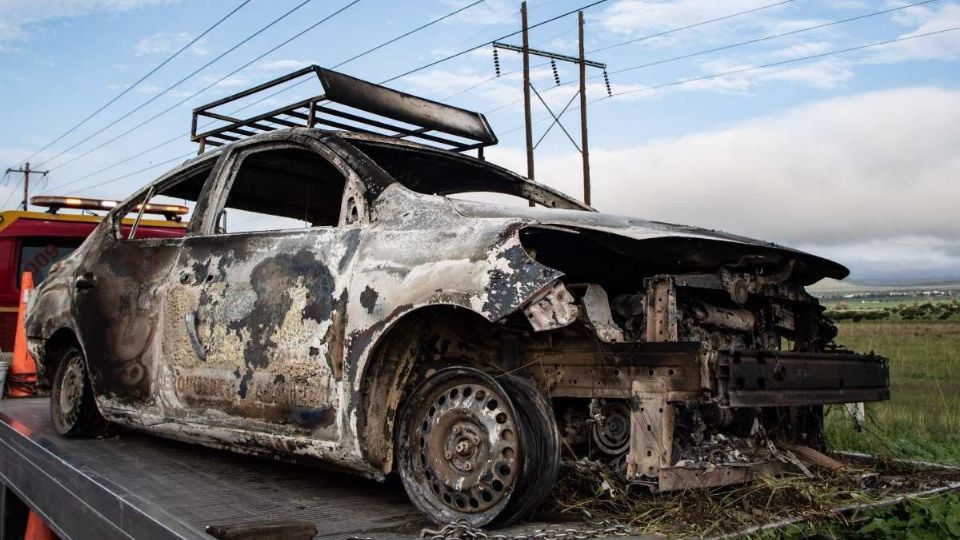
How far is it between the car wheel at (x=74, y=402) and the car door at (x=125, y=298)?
251 mm

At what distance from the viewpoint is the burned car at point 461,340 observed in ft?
10.0

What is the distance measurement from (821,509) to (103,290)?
3702mm

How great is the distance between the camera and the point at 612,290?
378 centimetres

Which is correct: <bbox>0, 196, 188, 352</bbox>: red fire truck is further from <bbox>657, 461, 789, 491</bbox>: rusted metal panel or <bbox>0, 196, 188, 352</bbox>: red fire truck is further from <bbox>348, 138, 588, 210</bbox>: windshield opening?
<bbox>657, 461, 789, 491</bbox>: rusted metal panel

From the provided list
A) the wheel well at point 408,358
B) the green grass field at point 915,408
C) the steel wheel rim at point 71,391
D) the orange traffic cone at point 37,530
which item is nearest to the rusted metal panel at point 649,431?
the wheel well at point 408,358

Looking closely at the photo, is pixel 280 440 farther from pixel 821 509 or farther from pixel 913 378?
pixel 913 378

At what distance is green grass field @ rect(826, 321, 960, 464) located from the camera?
5.29m

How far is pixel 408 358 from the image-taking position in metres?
3.51

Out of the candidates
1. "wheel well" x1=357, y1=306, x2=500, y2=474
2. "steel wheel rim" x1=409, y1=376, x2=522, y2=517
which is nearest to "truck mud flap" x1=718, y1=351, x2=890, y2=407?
"steel wheel rim" x1=409, y1=376, x2=522, y2=517

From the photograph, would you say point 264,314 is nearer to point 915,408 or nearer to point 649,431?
point 649,431

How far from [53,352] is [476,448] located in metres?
3.46

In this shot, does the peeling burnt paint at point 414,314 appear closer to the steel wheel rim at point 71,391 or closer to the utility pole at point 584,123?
the steel wheel rim at point 71,391

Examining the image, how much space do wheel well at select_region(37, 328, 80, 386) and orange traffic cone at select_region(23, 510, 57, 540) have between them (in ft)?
4.75

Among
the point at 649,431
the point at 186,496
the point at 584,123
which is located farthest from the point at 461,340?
the point at 584,123
